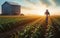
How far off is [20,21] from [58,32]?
2384 mm

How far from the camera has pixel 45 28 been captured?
6.75 m

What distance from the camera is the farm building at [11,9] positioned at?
676cm

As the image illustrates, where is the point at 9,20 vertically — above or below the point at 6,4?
below

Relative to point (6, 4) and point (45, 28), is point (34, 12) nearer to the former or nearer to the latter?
point (45, 28)

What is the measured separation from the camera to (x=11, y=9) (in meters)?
6.82

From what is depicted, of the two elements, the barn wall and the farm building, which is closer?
the farm building

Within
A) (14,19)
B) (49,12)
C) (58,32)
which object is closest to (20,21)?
(14,19)

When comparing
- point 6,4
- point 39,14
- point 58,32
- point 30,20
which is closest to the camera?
point 58,32

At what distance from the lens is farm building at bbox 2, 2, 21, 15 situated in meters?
6.76

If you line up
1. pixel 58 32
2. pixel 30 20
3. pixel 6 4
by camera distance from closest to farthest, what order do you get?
1. pixel 58 32
2. pixel 6 4
3. pixel 30 20

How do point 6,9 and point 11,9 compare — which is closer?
point 11,9

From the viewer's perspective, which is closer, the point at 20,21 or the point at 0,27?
the point at 0,27

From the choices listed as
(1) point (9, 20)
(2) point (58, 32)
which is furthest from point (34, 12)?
(1) point (9, 20)

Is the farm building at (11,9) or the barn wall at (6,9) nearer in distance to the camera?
the farm building at (11,9)
